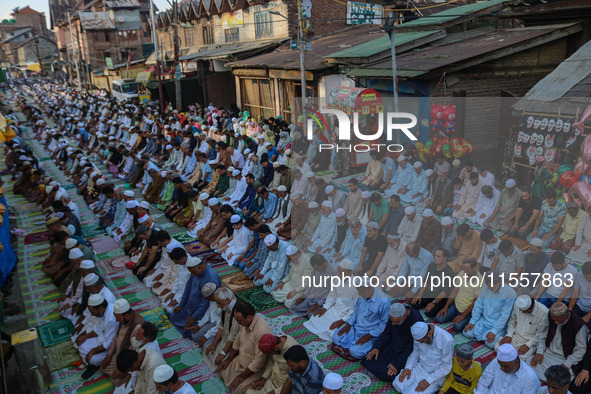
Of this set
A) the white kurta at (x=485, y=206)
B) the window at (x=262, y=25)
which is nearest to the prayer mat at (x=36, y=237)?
the white kurta at (x=485, y=206)

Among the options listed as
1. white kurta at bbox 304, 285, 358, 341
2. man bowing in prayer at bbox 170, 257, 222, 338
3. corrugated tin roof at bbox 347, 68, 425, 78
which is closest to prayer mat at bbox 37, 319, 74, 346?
man bowing in prayer at bbox 170, 257, 222, 338

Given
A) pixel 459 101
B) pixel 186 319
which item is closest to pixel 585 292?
pixel 186 319

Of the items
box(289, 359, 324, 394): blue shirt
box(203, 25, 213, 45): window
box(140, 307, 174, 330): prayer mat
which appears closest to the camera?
box(289, 359, 324, 394): blue shirt

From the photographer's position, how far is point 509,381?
4109 mm

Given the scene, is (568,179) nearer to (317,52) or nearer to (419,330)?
(419,330)

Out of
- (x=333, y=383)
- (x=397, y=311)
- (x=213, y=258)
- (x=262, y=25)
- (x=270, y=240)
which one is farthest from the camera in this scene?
(x=262, y=25)

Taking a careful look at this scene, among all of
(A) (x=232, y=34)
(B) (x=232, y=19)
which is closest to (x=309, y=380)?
(B) (x=232, y=19)

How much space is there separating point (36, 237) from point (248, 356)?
6.77m

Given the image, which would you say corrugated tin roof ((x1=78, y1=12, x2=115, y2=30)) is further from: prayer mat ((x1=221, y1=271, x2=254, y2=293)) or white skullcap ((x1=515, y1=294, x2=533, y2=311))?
white skullcap ((x1=515, y1=294, x2=533, y2=311))

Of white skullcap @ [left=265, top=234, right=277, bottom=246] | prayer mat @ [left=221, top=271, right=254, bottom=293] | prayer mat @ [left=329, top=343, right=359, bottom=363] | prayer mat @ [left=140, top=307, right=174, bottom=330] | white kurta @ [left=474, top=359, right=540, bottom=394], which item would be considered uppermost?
white skullcap @ [left=265, top=234, right=277, bottom=246]

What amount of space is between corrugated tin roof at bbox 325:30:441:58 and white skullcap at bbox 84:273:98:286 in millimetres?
9519

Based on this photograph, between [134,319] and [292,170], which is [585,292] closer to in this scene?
[134,319]

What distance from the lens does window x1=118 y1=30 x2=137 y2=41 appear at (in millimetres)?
Result: 48594

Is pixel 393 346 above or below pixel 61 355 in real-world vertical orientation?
above
